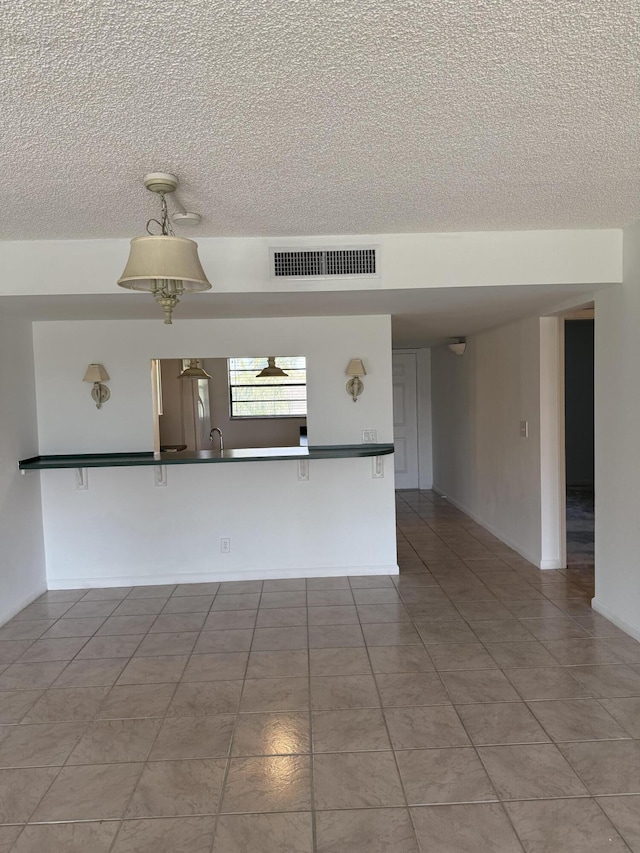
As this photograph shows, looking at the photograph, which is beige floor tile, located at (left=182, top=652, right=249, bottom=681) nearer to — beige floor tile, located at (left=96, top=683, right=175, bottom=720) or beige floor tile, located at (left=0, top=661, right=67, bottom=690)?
beige floor tile, located at (left=96, top=683, right=175, bottom=720)

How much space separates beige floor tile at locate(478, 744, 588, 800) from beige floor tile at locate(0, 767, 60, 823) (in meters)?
1.59

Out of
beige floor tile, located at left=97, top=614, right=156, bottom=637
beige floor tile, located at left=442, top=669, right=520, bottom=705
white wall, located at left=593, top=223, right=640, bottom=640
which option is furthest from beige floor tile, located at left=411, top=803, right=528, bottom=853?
beige floor tile, located at left=97, top=614, right=156, bottom=637

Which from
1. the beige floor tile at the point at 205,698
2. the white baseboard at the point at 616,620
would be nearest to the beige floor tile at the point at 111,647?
the beige floor tile at the point at 205,698

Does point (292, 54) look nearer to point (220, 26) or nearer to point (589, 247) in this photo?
point (220, 26)

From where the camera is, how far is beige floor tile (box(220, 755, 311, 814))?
6.20 feet

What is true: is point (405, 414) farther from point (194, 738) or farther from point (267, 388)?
point (194, 738)

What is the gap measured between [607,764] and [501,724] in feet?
1.30

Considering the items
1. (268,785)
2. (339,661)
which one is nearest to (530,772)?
(268,785)

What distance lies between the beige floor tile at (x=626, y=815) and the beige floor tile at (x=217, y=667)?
5.32 feet

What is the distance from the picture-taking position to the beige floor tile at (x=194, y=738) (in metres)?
2.18

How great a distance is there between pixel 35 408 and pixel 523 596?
144 inches

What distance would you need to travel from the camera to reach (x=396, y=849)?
5.59 ft

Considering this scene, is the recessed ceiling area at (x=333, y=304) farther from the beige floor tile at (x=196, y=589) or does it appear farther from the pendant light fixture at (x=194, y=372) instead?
the beige floor tile at (x=196, y=589)

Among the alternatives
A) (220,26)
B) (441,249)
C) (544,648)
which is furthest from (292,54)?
(544,648)
